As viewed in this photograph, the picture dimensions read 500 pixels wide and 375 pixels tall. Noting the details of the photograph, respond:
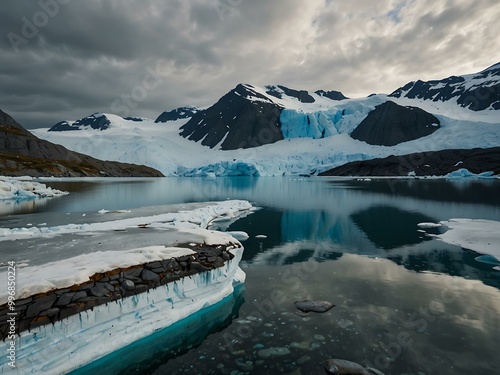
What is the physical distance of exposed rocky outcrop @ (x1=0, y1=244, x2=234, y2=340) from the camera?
6328mm

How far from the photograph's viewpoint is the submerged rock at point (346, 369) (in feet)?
21.9

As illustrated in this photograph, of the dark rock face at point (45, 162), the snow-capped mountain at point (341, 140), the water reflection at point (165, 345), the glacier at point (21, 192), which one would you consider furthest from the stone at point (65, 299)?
the snow-capped mountain at point (341, 140)

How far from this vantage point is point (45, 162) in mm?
112188

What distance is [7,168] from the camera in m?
93.1

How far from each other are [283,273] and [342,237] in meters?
8.86

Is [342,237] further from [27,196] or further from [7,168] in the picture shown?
[7,168]

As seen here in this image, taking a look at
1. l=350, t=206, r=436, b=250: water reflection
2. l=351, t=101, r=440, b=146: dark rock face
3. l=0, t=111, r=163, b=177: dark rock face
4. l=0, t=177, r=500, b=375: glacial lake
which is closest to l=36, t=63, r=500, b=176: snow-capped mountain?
l=351, t=101, r=440, b=146: dark rock face

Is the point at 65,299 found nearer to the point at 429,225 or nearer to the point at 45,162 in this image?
A: the point at 429,225

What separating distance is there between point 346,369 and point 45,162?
134429 mm

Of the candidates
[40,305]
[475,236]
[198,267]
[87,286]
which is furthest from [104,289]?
[475,236]

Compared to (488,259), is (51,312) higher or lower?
higher

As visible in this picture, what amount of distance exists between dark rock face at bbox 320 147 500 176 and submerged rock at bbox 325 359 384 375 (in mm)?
121596

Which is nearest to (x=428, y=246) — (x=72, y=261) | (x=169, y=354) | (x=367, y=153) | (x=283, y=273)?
(x=283, y=273)

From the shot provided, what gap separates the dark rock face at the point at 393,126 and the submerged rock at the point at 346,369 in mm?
173748
